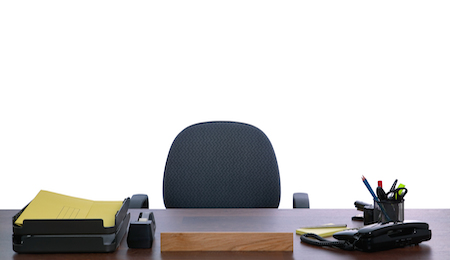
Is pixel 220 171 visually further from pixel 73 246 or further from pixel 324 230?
pixel 73 246

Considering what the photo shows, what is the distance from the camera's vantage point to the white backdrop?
348 cm

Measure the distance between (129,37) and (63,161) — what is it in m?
1.06

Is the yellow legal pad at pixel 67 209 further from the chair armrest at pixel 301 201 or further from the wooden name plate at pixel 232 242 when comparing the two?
the chair armrest at pixel 301 201

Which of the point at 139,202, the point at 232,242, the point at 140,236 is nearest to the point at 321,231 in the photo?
the point at 232,242

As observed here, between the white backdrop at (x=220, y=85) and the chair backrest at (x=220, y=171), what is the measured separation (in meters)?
1.10

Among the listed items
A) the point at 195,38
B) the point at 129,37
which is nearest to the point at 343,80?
the point at 195,38

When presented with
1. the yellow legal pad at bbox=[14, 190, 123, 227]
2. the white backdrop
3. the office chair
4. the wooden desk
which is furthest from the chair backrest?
the white backdrop

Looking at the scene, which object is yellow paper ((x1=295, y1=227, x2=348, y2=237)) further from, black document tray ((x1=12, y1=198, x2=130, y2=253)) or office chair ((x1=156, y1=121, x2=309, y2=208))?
office chair ((x1=156, y1=121, x2=309, y2=208))

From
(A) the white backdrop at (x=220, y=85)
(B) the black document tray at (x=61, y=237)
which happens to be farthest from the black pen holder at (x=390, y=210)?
(A) the white backdrop at (x=220, y=85)

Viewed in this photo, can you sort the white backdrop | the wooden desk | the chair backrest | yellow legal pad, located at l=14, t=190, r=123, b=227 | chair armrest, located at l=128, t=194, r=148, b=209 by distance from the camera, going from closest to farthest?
the wooden desk, yellow legal pad, located at l=14, t=190, r=123, b=227, chair armrest, located at l=128, t=194, r=148, b=209, the chair backrest, the white backdrop

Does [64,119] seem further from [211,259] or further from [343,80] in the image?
[211,259]

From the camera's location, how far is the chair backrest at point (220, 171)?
2344 millimetres

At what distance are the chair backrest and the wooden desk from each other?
46cm

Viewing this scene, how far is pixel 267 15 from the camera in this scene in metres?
3.47
